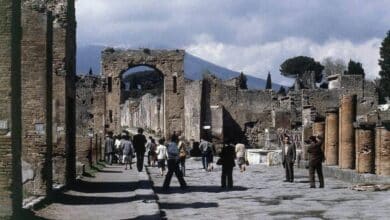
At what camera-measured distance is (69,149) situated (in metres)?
19.8

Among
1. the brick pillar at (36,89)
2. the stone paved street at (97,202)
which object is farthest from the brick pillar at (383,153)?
the brick pillar at (36,89)

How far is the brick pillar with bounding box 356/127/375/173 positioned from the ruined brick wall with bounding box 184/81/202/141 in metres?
30.2

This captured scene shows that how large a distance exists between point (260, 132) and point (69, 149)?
125 ft

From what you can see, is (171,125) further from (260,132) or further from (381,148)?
(381,148)

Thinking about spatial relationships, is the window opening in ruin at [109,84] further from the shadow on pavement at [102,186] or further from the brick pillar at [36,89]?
the brick pillar at [36,89]

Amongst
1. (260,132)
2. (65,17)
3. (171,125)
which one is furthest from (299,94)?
(65,17)

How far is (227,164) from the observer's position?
20609 millimetres

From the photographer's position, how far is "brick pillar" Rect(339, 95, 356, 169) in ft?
80.7

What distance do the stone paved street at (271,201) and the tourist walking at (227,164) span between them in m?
0.24

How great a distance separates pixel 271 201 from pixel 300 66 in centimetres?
9162

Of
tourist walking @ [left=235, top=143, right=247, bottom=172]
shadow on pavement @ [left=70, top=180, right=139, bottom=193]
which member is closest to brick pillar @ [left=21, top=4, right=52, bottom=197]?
shadow on pavement @ [left=70, top=180, right=139, bottom=193]

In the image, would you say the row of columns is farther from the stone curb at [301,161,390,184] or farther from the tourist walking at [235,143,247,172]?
the tourist walking at [235,143,247,172]

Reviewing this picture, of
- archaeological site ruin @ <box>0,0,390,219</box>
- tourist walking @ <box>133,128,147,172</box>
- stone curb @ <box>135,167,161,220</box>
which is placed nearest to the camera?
archaeological site ruin @ <box>0,0,390,219</box>

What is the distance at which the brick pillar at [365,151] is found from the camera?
22.1 m
